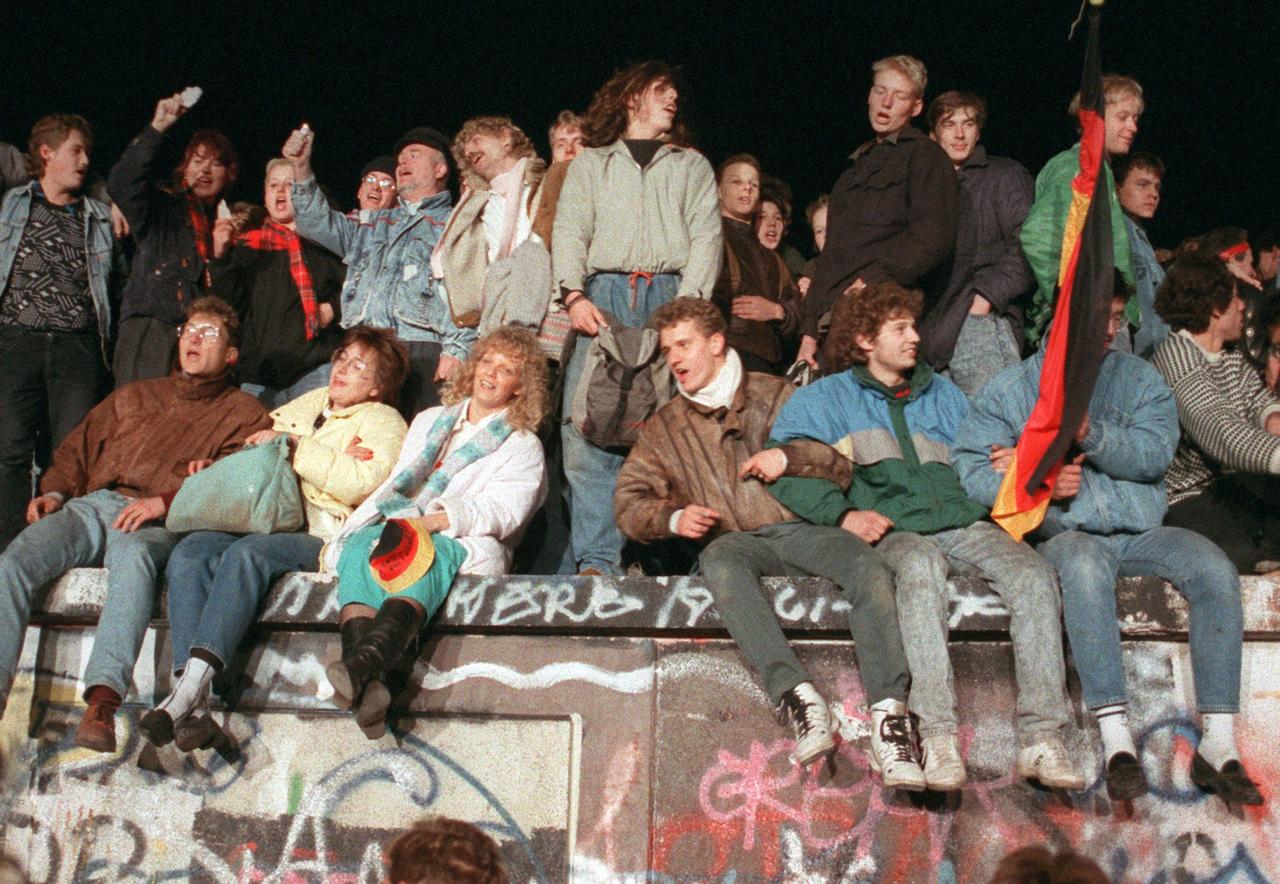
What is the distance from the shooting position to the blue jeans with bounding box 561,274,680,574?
6.26 meters

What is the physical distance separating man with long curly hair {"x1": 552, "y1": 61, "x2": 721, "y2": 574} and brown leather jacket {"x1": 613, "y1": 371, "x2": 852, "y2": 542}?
592mm

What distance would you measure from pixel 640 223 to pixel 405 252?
149 centimetres

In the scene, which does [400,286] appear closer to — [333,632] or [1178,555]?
[333,632]

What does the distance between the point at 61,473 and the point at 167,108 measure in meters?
2.03

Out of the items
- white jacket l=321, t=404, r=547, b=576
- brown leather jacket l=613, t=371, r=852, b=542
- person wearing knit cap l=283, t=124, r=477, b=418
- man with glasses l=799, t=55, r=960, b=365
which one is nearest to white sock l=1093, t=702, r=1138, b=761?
brown leather jacket l=613, t=371, r=852, b=542

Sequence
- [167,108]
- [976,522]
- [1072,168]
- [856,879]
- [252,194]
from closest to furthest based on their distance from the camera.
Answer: [856,879], [976,522], [1072,168], [167,108], [252,194]

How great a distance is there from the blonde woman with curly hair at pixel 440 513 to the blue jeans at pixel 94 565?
2.40 feet

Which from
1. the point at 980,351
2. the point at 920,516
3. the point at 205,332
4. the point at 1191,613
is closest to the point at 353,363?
the point at 205,332

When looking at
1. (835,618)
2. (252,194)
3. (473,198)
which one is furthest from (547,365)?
(252,194)

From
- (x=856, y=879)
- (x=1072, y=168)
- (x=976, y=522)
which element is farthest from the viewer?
(x=1072, y=168)

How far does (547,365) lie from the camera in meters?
6.55

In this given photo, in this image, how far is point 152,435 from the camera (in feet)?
21.4

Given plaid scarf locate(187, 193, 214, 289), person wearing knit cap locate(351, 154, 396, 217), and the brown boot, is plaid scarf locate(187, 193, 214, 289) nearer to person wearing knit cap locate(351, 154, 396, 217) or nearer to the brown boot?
person wearing knit cap locate(351, 154, 396, 217)

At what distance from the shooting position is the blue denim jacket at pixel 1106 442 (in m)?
5.41
